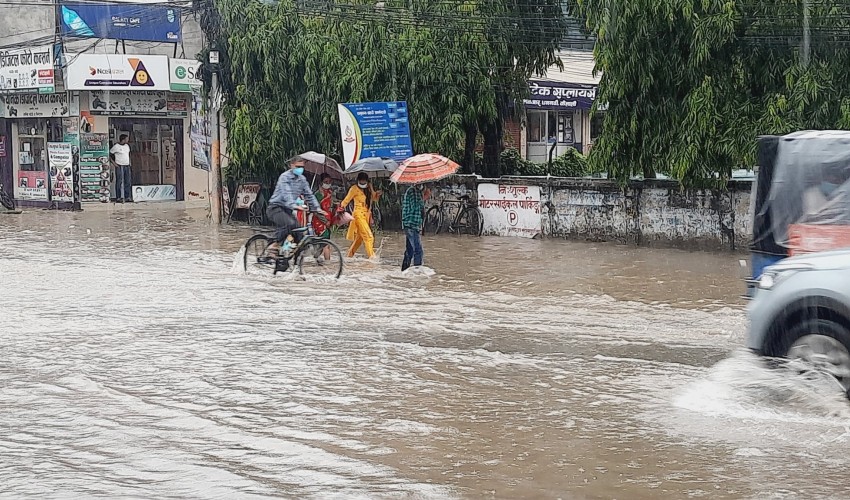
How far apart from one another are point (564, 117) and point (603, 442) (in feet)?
106

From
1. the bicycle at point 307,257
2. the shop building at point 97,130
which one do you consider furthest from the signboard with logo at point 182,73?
the bicycle at point 307,257

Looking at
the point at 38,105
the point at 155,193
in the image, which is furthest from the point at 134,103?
the point at 155,193

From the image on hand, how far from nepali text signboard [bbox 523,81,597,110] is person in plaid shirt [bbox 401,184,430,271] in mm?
17321

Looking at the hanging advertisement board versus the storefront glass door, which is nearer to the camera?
the hanging advertisement board

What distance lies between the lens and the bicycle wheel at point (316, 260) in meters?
15.5

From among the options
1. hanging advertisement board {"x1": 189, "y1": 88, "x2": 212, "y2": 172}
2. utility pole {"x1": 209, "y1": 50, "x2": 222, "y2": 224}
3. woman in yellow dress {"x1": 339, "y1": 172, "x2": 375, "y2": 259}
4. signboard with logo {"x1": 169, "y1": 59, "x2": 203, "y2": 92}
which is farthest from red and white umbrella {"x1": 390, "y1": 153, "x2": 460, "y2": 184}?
signboard with logo {"x1": 169, "y1": 59, "x2": 203, "y2": 92}

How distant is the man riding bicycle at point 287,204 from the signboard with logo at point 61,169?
17.3 m

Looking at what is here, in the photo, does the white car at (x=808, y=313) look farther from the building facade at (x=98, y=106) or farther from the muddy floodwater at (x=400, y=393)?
the building facade at (x=98, y=106)

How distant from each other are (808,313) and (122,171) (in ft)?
91.1

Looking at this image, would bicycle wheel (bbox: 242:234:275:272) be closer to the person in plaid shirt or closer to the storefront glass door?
the person in plaid shirt

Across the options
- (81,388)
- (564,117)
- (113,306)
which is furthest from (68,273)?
(564,117)

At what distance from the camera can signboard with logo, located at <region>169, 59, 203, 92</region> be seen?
31.3 metres

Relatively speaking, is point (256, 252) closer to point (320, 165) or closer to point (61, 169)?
point (320, 165)

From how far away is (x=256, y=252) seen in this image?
16281mm
